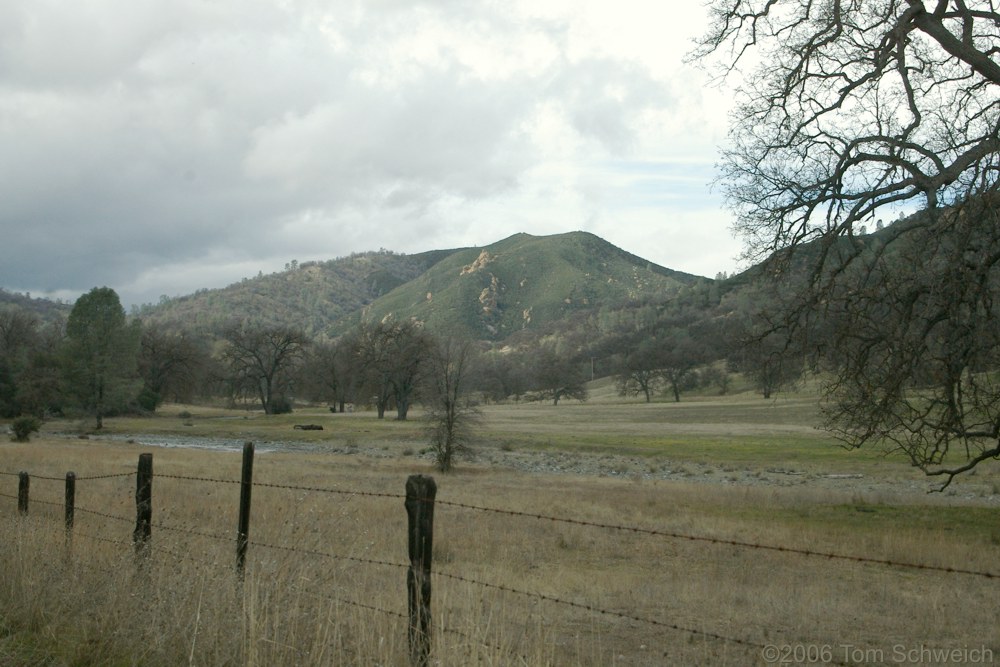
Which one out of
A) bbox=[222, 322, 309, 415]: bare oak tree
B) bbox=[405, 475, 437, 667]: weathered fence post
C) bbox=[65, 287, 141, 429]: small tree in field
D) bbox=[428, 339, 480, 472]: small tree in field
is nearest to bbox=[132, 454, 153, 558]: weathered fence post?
bbox=[405, 475, 437, 667]: weathered fence post

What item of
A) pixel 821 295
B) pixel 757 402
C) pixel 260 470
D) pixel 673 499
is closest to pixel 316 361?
pixel 757 402

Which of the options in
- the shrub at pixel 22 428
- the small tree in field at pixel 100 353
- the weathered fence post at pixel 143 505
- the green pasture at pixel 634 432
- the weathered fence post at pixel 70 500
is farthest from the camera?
the small tree in field at pixel 100 353

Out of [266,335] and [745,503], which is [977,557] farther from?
[266,335]

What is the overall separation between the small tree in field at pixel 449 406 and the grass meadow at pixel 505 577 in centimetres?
529

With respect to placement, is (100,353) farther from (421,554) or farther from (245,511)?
(421,554)

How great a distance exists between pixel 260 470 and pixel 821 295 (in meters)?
22.7

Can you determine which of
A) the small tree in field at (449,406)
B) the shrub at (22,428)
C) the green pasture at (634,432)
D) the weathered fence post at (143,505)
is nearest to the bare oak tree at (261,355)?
the green pasture at (634,432)

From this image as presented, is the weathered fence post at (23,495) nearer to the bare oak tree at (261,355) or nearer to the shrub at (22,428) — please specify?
the shrub at (22,428)

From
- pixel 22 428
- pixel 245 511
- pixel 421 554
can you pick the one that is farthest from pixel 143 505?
pixel 22 428

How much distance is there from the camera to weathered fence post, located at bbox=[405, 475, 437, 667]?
214 inches

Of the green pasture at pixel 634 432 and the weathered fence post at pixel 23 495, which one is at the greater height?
the weathered fence post at pixel 23 495

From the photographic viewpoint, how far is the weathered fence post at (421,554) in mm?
5441

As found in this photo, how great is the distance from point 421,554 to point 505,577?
615cm

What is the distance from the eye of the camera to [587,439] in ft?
196
